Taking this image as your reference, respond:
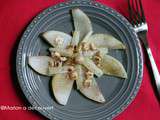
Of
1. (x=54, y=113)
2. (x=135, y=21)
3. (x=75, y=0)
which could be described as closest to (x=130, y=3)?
(x=135, y=21)

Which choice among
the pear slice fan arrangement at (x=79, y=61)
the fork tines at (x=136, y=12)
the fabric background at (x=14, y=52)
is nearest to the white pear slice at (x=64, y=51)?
the pear slice fan arrangement at (x=79, y=61)

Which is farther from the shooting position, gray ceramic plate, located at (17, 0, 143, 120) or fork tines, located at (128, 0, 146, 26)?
fork tines, located at (128, 0, 146, 26)

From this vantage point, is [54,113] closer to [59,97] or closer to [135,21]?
[59,97]

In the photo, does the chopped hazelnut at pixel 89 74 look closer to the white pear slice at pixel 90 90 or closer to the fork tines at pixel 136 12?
the white pear slice at pixel 90 90

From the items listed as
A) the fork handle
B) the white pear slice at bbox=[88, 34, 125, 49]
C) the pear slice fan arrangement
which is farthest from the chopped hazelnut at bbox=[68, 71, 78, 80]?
the fork handle

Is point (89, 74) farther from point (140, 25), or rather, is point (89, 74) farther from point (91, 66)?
point (140, 25)

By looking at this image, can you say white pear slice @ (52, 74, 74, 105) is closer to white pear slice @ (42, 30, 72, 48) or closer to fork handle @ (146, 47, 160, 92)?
white pear slice @ (42, 30, 72, 48)
